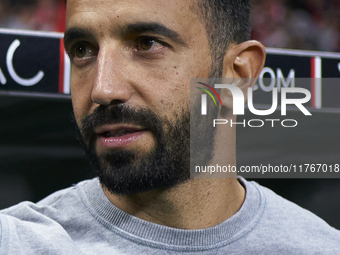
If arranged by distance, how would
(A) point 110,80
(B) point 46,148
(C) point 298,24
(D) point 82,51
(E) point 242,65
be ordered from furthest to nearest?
(C) point 298,24, (B) point 46,148, (E) point 242,65, (D) point 82,51, (A) point 110,80

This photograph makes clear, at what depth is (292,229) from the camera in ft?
3.29

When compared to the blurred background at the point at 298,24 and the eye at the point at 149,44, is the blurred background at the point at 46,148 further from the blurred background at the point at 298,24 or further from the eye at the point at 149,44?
the eye at the point at 149,44

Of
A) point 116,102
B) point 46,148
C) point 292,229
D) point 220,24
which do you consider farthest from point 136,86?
point 46,148

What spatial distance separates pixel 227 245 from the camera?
881 millimetres

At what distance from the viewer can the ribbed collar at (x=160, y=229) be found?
84 cm

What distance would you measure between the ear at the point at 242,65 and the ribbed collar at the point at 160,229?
305 millimetres

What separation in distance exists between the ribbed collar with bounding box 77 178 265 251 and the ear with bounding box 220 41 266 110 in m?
0.31

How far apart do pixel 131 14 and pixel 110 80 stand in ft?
0.51

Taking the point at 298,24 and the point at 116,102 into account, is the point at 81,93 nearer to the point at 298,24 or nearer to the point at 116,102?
the point at 116,102

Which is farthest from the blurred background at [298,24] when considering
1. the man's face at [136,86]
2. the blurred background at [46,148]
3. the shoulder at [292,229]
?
the man's face at [136,86]

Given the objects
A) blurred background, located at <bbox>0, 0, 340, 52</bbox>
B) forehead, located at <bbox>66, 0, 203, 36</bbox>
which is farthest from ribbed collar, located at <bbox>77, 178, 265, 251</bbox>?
blurred background, located at <bbox>0, 0, 340, 52</bbox>

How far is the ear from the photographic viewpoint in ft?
3.20

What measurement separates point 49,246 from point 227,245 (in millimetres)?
400

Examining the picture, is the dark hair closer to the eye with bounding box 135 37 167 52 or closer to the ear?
the ear
